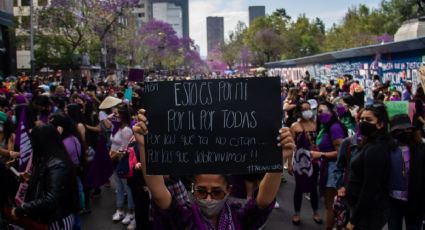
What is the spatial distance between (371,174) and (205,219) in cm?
218

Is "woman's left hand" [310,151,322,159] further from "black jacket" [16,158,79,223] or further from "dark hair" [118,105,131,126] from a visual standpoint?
"black jacket" [16,158,79,223]

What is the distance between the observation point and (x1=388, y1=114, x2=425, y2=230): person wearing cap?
15.9 feet

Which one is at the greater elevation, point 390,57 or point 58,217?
point 390,57

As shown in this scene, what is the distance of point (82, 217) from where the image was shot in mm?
→ 7969

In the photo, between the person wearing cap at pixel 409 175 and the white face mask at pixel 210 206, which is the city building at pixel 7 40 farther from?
the white face mask at pixel 210 206

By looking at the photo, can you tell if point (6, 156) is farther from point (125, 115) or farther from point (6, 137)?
point (125, 115)

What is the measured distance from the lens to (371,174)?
4539mm

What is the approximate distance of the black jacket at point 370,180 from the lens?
455 cm

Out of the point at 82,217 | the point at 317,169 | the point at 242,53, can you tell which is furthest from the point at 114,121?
the point at 242,53

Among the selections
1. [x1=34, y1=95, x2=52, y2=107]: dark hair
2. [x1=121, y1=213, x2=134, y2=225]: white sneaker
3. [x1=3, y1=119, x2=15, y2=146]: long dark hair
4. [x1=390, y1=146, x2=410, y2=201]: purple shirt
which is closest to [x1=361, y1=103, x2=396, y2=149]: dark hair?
[x1=390, y1=146, x2=410, y2=201]: purple shirt

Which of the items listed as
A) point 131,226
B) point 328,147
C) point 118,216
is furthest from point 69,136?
point 328,147

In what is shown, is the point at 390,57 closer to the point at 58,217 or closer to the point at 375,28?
the point at 58,217

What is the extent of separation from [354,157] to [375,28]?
53.6 meters

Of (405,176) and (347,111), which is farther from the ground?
(347,111)
